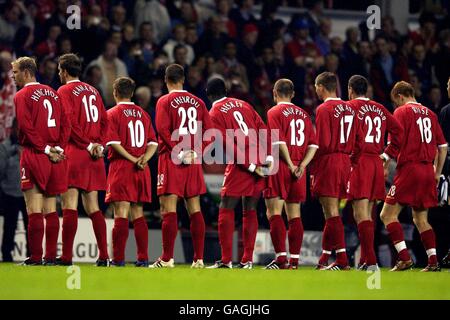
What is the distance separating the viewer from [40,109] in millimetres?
14094

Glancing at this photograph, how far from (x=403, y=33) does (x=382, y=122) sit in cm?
1040

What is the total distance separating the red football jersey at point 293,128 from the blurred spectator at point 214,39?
6938 mm

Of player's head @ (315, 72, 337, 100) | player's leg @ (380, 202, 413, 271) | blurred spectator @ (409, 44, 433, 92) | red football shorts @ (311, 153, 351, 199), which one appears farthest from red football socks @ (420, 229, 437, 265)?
blurred spectator @ (409, 44, 433, 92)

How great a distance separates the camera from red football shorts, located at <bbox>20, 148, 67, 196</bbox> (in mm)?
14070

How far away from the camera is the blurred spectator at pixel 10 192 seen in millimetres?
18172

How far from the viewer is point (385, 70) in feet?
76.8

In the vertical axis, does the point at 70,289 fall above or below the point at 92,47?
below

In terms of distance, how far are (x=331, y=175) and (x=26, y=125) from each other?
3.67m

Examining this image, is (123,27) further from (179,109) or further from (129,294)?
(129,294)

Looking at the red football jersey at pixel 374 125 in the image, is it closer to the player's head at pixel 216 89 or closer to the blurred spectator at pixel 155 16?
the player's head at pixel 216 89

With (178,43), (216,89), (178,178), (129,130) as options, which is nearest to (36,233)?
(129,130)

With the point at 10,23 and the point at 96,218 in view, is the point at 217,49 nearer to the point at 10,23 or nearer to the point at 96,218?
the point at 10,23

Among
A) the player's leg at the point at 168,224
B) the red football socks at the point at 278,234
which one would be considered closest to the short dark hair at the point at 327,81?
the red football socks at the point at 278,234

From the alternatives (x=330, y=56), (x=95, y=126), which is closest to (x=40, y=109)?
(x=95, y=126)
